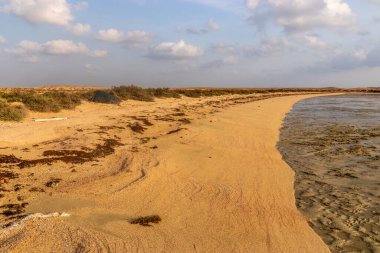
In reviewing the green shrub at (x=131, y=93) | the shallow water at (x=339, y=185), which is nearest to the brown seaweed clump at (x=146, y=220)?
the shallow water at (x=339, y=185)

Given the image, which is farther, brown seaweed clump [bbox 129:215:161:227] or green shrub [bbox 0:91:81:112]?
green shrub [bbox 0:91:81:112]

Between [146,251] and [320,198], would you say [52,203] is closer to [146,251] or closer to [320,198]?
[146,251]

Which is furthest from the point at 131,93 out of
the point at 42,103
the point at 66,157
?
the point at 66,157

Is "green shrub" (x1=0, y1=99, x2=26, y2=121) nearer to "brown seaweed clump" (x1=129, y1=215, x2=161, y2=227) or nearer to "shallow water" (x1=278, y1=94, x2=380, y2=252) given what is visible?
"shallow water" (x1=278, y1=94, x2=380, y2=252)

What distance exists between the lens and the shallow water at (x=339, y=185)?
5.02 meters

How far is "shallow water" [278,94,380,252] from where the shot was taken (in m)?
5.02

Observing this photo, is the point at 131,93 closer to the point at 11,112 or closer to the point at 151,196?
the point at 11,112

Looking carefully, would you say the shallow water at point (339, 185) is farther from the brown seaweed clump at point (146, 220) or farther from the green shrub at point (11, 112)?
the green shrub at point (11, 112)

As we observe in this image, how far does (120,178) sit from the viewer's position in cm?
683

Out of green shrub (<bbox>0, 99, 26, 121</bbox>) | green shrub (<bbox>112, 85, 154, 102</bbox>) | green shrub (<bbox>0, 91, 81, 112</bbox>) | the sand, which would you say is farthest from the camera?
green shrub (<bbox>112, 85, 154, 102</bbox>)

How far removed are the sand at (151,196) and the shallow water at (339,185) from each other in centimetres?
28

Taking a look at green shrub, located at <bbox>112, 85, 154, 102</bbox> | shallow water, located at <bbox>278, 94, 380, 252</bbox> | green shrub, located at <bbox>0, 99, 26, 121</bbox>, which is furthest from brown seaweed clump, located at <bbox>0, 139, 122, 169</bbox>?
green shrub, located at <bbox>112, 85, 154, 102</bbox>

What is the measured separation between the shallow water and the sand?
0.28 meters

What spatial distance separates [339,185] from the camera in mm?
7195
